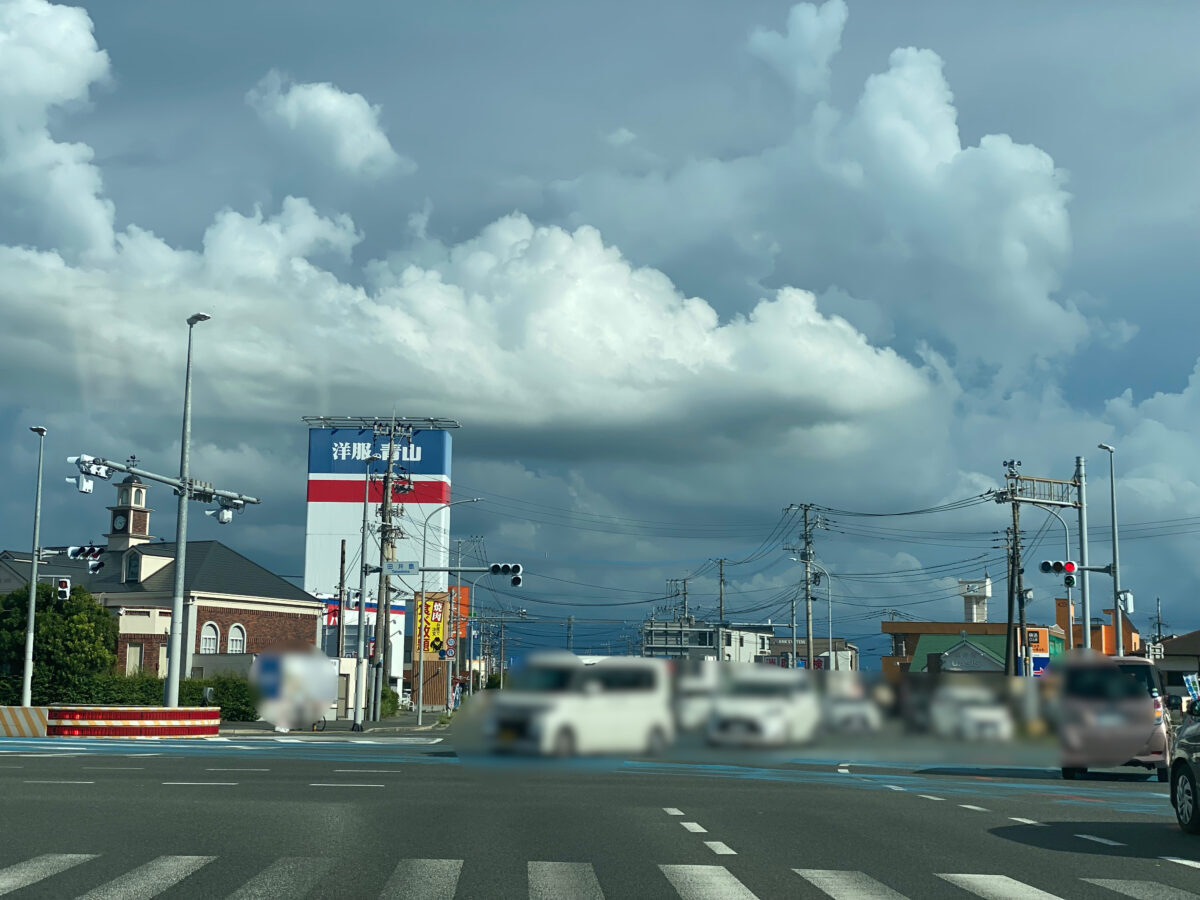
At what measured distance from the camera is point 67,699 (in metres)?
71.2

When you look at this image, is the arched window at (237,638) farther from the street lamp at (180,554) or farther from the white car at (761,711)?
the white car at (761,711)

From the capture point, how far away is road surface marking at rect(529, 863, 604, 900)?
13344 mm

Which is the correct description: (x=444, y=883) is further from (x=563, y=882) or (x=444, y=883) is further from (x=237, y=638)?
(x=237, y=638)

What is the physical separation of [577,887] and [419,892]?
1.82 m

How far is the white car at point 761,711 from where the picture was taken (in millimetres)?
3475

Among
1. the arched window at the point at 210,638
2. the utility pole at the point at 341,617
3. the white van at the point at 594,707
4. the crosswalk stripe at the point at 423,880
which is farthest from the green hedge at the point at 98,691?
the white van at the point at 594,707

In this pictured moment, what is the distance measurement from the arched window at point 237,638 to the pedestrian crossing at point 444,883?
7919cm

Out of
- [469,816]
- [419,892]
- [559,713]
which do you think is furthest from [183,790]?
[559,713]

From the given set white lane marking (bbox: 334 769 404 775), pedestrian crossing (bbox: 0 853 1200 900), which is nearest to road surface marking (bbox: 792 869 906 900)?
pedestrian crossing (bbox: 0 853 1200 900)

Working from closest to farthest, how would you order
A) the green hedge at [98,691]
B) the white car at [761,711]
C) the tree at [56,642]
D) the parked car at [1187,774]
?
the white car at [761,711]
the parked car at [1187,774]
the green hedge at [98,691]
the tree at [56,642]

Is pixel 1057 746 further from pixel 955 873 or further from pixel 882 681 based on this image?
pixel 955 873

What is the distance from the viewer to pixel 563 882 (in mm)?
14203

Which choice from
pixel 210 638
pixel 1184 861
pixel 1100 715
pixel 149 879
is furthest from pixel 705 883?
Result: pixel 210 638

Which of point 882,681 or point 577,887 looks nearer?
point 882,681
